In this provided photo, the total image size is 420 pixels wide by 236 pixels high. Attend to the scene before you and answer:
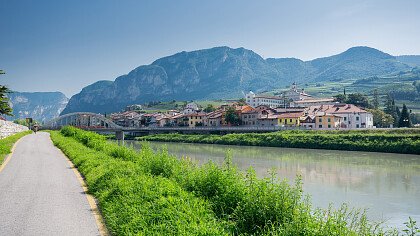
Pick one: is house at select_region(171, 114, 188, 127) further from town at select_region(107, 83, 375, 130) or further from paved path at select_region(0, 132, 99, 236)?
paved path at select_region(0, 132, 99, 236)

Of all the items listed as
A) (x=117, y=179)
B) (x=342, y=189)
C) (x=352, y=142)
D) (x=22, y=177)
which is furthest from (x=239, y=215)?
(x=352, y=142)

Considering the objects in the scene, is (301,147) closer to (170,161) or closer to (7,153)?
(7,153)

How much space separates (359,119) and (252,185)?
72447 mm

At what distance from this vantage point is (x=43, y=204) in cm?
870

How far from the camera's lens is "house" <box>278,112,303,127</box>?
3000 inches

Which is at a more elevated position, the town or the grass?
the town

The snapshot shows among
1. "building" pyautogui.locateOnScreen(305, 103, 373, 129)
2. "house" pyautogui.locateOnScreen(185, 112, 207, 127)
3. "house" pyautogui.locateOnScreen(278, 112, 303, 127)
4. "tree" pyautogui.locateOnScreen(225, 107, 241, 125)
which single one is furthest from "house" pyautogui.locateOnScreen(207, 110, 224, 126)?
"building" pyautogui.locateOnScreen(305, 103, 373, 129)

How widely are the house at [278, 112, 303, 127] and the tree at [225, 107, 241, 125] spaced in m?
10.2

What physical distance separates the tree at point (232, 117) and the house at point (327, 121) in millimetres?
18214

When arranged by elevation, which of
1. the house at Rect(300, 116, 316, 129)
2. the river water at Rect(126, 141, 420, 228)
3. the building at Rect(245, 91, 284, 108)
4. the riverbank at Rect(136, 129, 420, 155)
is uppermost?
the building at Rect(245, 91, 284, 108)

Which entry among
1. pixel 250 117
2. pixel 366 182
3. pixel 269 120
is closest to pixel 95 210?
pixel 366 182

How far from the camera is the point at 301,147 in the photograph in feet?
171

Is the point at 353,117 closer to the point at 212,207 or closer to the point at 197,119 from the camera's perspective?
the point at 197,119

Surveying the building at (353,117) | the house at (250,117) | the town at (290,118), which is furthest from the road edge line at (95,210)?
the house at (250,117)
